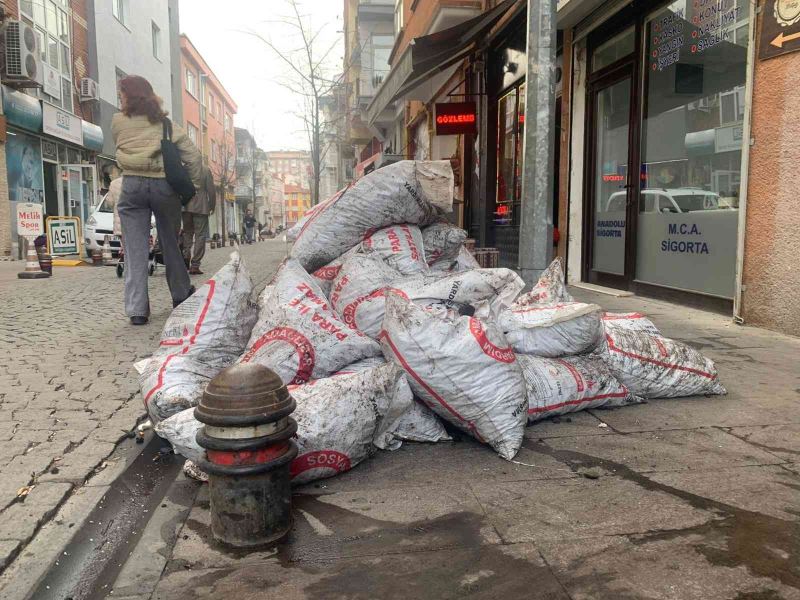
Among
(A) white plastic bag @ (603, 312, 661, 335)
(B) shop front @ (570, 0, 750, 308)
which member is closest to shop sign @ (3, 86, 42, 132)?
(B) shop front @ (570, 0, 750, 308)

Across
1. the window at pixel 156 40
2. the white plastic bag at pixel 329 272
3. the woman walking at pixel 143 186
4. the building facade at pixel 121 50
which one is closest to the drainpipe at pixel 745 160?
the white plastic bag at pixel 329 272

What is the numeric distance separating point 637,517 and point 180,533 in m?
1.47

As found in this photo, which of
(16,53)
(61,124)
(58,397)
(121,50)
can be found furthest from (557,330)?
(121,50)

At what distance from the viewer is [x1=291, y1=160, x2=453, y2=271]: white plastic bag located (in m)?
3.73

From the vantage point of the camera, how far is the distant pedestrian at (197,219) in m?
9.20

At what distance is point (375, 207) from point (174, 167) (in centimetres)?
249

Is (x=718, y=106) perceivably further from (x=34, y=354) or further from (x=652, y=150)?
(x=34, y=354)

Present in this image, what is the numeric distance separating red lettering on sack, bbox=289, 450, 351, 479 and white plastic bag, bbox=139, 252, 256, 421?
0.70 m

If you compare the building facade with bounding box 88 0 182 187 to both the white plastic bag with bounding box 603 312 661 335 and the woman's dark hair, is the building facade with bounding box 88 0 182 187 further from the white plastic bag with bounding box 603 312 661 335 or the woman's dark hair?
the white plastic bag with bounding box 603 312 661 335

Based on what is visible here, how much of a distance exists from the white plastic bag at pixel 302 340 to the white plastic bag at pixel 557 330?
0.71 metres

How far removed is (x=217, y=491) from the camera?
2014mm

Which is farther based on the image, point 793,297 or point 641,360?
→ point 793,297

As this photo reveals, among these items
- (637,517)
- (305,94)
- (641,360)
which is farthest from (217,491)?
(305,94)

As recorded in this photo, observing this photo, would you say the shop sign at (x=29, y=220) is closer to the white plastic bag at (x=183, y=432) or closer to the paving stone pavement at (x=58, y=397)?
the paving stone pavement at (x=58, y=397)
